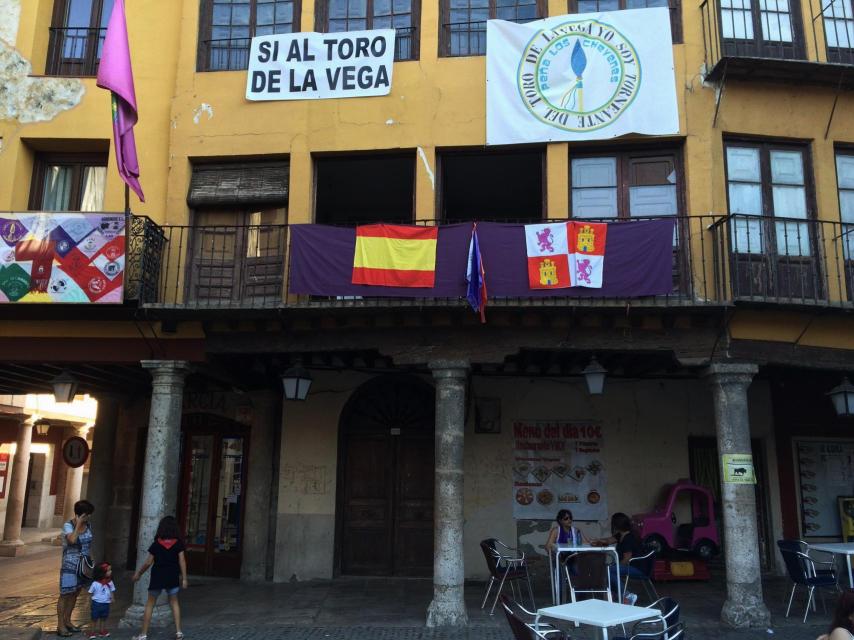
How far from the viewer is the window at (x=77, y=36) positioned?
11992 millimetres

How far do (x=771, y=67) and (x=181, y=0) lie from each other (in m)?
9.14

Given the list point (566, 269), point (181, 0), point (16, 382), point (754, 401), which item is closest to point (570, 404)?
point (754, 401)

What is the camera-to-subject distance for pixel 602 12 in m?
10.8

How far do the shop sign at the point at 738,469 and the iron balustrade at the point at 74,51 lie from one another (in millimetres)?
11381

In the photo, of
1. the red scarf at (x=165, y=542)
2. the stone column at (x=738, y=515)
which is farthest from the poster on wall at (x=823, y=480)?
the red scarf at (x=165, y=542)

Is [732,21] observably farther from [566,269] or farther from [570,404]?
[570,404]

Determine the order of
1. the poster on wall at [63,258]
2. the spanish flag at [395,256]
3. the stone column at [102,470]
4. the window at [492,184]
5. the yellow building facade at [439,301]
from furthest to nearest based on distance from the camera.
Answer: the stone column at [102,470], the window at [492,184], the poster on wall at [63,258], the yellow building facade at [439,301], the spanish flag at [395,256]

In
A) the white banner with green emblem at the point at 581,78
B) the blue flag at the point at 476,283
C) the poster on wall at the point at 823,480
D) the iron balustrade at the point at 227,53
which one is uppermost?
the iron balustrade at the point at 227,53

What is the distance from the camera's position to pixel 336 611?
1015cm

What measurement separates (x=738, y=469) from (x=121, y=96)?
9.43 meters

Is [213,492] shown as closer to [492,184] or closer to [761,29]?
[492,184]

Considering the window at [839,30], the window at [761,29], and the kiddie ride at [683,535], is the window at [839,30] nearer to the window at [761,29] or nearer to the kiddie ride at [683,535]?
the window at [761,29]

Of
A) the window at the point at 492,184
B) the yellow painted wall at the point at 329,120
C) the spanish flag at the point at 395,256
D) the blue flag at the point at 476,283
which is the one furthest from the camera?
the window at the point at 492,184

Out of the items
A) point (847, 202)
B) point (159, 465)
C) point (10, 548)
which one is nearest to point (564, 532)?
point (159, 465)
